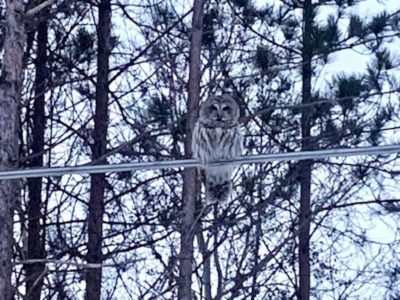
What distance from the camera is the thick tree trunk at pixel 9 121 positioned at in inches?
385

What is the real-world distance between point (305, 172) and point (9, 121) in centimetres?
595

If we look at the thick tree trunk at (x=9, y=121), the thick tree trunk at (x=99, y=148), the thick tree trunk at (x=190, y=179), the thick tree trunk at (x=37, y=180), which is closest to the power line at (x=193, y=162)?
the thick tree trunk at (x=9, y=121)

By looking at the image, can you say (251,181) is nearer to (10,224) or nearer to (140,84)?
(140,84)

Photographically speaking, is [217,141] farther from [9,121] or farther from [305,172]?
[305,172]

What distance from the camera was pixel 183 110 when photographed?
45.9ft

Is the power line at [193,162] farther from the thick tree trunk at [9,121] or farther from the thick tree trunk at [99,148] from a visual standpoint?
the thick tree trunk at [99,148]

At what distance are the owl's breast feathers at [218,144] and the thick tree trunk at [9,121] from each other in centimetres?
147

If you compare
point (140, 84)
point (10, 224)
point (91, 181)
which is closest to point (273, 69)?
point (140, 84)

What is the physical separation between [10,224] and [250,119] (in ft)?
15.0

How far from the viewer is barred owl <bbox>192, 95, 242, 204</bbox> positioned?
32.2 ft

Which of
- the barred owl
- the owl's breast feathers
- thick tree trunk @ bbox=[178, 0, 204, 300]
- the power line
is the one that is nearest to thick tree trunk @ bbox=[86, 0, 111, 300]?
thick tree trunk @ bbox=[178, 0, 204, 300]

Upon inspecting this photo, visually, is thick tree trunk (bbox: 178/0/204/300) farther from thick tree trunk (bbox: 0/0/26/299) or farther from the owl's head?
thick tree trunk (bbox: 0/0/26/299)

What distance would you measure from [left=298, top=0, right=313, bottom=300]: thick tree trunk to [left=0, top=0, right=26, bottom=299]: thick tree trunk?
165 inches

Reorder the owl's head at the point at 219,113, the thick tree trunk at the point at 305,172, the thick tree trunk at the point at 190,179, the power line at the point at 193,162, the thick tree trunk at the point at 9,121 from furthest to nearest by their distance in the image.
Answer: the thick tree trunk at the point at 305,172 → the thick tree trunk at the point at 190,179 → the owl's head at the point at 219,113 → the thick tree trunk at the point at 9,121 → the power line at the point at 193,162
